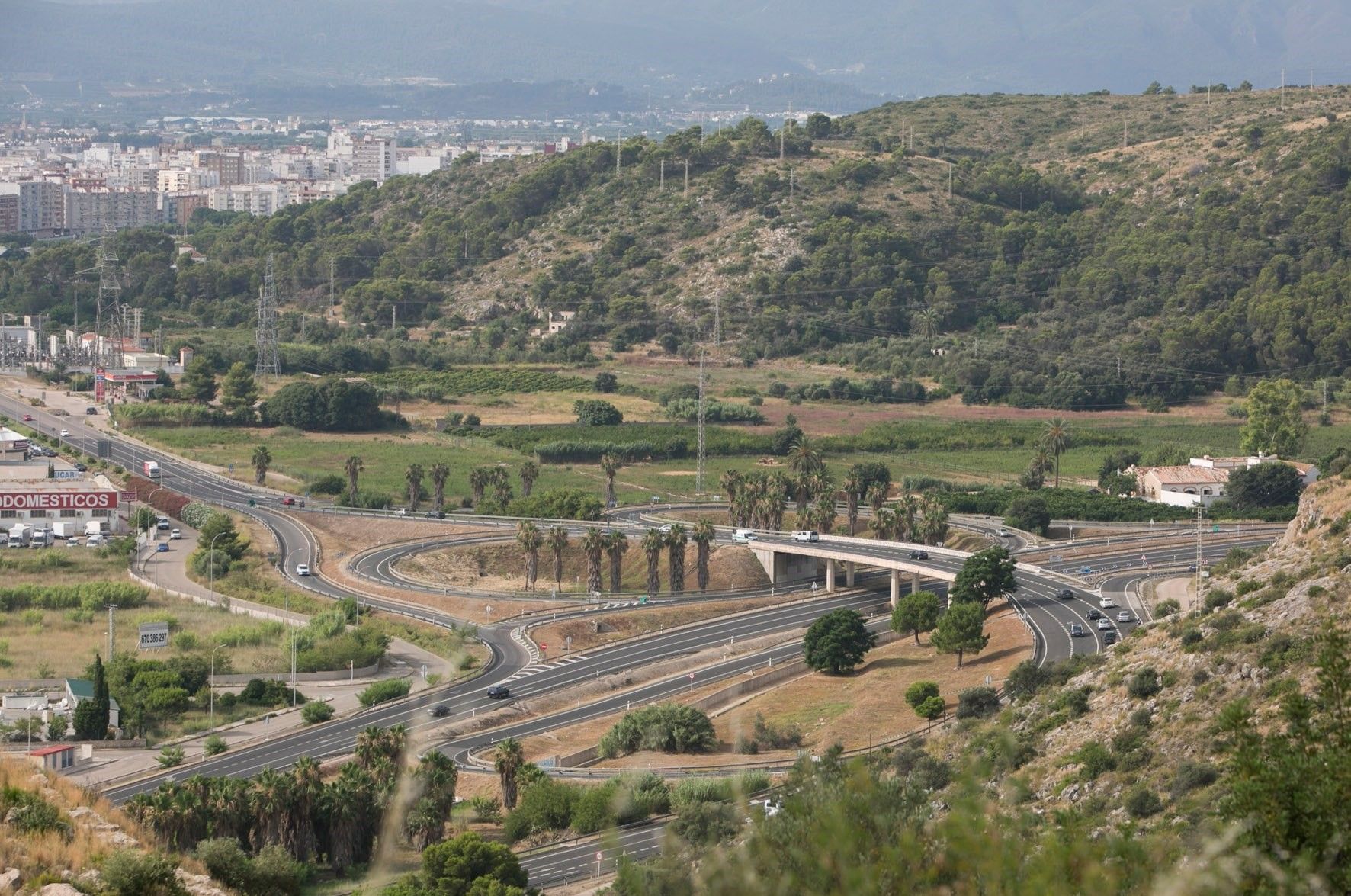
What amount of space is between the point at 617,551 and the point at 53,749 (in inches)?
997

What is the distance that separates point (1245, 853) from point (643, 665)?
154ft

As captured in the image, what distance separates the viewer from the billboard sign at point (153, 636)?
61.3m

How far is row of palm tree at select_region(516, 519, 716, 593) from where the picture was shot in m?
70.2

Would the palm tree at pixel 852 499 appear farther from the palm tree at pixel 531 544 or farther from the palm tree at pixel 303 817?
the palm tree at pixel 303 817

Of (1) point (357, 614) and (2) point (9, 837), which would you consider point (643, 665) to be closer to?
(1) point (357, 614)

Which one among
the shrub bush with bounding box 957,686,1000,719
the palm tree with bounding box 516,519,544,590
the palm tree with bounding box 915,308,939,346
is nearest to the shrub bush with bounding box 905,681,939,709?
the shrub bush with bounding box 957,686,1000,719

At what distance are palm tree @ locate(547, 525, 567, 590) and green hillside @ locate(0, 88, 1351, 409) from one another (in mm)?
47859

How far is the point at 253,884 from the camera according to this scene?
3219 centimetres

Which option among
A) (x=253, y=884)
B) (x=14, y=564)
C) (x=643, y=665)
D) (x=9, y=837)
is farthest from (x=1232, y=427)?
(x=9, y=837)

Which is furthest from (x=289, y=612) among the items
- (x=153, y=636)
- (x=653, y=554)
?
(x=653, y=554)

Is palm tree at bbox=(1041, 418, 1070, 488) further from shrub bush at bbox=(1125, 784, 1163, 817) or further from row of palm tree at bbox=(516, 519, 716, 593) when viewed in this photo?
shrub bush at bbox=(1125, 784, 1163, 817)

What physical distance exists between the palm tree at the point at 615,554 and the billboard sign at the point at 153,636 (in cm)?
1561

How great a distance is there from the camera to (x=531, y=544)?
7119 cm

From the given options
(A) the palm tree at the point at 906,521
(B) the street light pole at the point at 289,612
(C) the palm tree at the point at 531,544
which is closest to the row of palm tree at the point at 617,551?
(C) the palm tree at the point at 531,544
